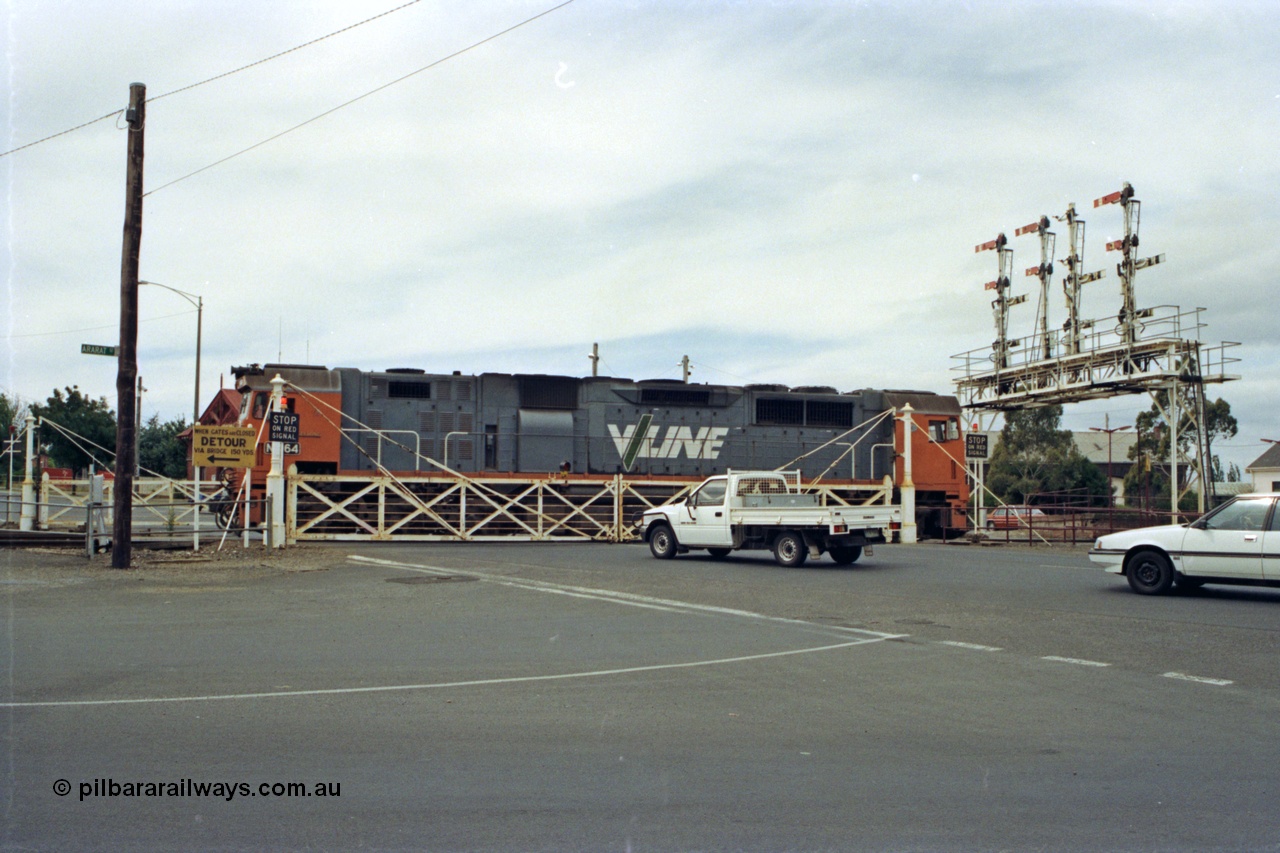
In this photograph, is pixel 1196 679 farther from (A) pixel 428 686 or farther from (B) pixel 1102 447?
(B) pixel 1102 447

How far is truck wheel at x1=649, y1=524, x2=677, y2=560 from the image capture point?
20406 mm

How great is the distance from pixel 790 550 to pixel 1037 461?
5064 cm

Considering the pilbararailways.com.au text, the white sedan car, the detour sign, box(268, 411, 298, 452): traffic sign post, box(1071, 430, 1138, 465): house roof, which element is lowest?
the pilbararailways.com.au text

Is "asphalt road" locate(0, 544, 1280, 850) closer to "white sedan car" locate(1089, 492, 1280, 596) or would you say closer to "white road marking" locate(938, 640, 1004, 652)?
"white road marking" locate(938, 640, 1004, 652)

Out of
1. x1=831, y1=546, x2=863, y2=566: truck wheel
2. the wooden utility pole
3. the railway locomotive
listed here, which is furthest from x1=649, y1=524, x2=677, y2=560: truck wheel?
the wooden utility pole

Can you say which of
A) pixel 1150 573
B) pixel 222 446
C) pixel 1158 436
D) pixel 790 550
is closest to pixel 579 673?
pixel 1150 573

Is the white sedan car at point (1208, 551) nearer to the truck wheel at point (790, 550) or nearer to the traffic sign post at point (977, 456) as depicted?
the truck wheel at point (790, 550)

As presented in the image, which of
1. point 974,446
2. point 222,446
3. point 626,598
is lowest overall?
point 626,598

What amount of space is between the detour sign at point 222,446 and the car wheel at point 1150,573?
15385 mm

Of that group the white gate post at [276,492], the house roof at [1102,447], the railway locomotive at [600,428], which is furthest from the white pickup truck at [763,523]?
the house roof at [1102,447]

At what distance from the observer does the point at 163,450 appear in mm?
59062

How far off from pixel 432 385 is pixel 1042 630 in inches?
711

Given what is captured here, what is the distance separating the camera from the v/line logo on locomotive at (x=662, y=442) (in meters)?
27.4

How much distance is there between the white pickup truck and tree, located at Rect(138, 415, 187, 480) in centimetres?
4309
